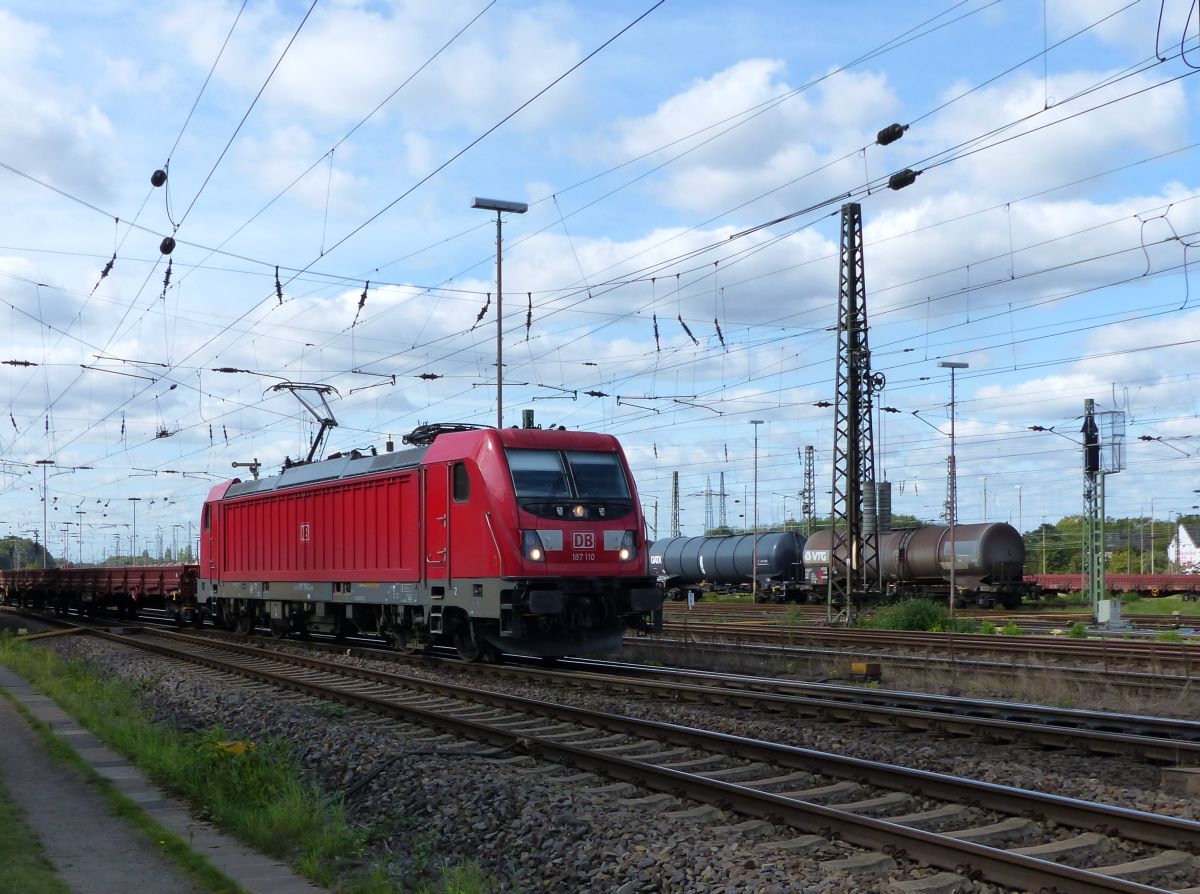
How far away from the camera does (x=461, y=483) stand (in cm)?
1830

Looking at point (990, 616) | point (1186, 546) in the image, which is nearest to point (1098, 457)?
point (990, 616)

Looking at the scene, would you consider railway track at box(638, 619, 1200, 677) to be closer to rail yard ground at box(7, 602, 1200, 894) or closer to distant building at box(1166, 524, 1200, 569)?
rail yard ground at box(7, 602, 1200, 894)

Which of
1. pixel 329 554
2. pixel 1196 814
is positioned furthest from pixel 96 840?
pixel 329 554

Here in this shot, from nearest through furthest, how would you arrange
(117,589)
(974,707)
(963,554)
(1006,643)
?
1. (974,707)
2. (1006,643)
3. (963,554)
4. (117,589)

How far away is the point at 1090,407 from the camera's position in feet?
122

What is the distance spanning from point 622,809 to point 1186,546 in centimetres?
12763

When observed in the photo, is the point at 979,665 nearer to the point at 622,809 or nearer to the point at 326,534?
the point at 622,809

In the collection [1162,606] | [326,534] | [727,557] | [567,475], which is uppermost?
[567,475]

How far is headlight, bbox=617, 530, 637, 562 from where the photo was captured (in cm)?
1839

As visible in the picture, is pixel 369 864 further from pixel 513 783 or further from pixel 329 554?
pixel 329 554

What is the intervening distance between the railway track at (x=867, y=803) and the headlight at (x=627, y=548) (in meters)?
4.90

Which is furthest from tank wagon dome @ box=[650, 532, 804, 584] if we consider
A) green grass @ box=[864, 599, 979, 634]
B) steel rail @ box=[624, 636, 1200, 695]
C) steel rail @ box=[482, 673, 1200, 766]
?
steel rail @ box=[482, 673, 1200, 766]

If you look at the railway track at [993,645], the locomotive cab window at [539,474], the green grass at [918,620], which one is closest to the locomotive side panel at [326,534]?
the locomotive cab window at [539,474]

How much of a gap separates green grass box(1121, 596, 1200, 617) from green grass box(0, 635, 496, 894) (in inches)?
1353
